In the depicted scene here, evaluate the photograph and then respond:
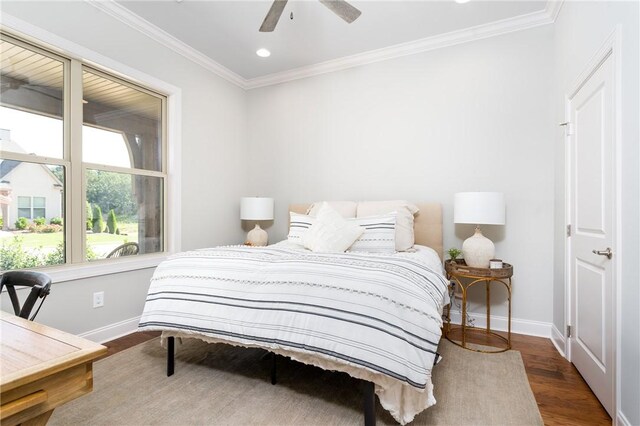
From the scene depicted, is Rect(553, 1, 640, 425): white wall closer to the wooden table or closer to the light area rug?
the light area rug

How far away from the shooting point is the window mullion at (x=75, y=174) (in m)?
2.55


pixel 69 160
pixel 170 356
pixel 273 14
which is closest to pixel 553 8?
pixel 273 14

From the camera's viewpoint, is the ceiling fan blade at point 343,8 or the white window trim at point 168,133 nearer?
the ceiling fan blade at point 343,8

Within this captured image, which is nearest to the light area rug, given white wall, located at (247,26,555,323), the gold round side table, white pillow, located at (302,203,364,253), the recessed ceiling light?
the gold round side table

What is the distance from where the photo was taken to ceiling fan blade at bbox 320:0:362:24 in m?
2.12

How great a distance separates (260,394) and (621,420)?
1.86 meters

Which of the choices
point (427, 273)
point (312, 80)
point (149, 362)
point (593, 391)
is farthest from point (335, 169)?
point (593, 391)

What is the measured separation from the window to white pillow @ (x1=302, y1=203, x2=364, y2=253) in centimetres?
181

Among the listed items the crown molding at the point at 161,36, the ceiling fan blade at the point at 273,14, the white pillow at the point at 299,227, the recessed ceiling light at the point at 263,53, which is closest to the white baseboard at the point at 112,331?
the white pillow at the point at 299,227

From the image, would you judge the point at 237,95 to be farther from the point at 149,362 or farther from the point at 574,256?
the point at 574,256

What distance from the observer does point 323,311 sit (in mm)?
1545

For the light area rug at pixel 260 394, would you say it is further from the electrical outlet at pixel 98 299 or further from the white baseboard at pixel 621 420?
the electrical outlet at pixel 98 299

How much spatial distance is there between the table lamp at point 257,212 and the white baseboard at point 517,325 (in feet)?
7.57

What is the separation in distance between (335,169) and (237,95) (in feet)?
5.69
